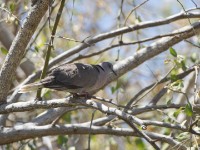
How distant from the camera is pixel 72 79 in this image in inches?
168

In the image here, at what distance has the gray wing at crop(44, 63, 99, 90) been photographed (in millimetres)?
4137

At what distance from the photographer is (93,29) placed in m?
7.79

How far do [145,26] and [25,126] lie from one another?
154 centimetres

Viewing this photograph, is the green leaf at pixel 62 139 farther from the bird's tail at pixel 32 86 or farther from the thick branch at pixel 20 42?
the thick branch at pixel 20 42

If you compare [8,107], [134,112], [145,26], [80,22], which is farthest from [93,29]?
[8,107]

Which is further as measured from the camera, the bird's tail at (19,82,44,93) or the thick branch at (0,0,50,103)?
the bird's tail at (19,82,44,93)

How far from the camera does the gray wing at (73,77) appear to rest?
4.14m

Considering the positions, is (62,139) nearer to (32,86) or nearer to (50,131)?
(50,131)

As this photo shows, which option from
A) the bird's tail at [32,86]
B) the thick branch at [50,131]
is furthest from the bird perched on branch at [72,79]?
the thick branch at [50,131]

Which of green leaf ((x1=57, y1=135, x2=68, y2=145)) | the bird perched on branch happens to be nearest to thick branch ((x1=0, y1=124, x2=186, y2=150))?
the bird perched on branch

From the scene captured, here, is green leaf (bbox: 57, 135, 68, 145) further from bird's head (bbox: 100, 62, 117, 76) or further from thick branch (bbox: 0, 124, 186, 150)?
bird's head (bbox: 100, 62, 117, 76)

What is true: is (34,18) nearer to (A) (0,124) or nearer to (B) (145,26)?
(A) (0,124)

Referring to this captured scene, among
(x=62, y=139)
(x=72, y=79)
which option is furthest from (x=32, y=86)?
(x=62, y=139)

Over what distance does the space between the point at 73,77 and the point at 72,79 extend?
0.02 metres
